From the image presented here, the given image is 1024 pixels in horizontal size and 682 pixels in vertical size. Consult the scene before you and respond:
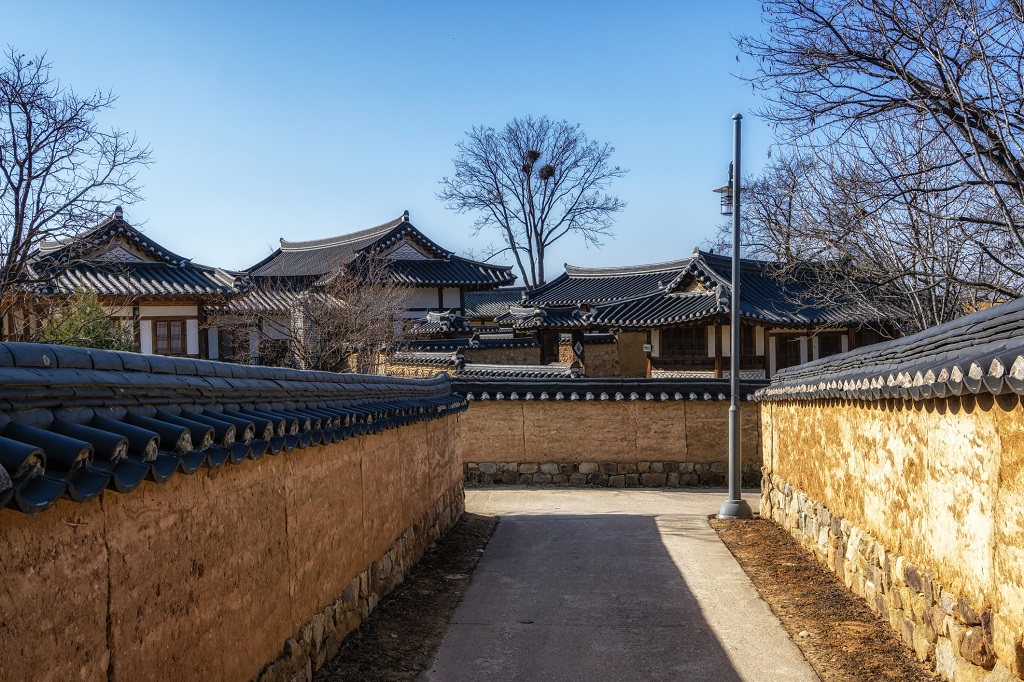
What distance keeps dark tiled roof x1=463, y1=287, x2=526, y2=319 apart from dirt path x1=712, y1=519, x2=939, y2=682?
38.9 m

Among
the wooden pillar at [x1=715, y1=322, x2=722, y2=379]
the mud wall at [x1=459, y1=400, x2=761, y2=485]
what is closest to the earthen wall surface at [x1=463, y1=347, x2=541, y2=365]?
the wooden pillar at [x1=715, y1=322, x2=722, y2=379]

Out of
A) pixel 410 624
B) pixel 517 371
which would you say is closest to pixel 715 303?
pixel 517 371

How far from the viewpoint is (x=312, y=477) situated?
662cm

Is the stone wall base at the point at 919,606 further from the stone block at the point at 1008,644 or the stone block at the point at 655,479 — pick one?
the stone block at the point at 655,479

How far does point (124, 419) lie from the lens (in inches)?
149

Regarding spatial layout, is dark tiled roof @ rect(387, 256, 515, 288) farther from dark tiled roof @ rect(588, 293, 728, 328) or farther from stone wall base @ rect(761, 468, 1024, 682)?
stone wall base @ rect(761, 468, 1024, 682)

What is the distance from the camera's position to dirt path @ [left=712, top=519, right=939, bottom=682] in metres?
6.55

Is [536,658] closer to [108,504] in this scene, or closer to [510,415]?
[108,504]

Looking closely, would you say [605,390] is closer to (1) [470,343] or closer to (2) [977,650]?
(2) [977,650]

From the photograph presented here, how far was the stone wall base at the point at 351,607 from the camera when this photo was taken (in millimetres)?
5780

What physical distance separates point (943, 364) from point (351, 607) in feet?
16.2

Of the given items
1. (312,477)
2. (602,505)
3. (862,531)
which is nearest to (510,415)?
(602,505)

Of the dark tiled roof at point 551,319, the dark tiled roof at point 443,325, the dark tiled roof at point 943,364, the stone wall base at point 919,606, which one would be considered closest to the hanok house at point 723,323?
the dark tiled roof at point 551,319

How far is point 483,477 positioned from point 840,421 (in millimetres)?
10564
